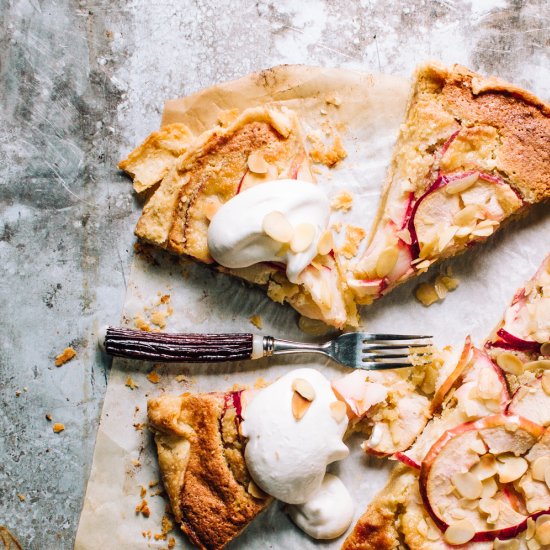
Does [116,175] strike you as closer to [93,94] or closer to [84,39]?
[93,94]

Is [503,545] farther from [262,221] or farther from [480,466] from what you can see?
[262,221]

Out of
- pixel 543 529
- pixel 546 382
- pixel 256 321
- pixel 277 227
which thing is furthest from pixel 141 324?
pixel 543 529

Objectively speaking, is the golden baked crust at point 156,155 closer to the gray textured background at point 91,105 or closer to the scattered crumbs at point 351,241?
the gray textured background at point 91,105

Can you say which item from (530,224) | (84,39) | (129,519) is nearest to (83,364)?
(129,519)

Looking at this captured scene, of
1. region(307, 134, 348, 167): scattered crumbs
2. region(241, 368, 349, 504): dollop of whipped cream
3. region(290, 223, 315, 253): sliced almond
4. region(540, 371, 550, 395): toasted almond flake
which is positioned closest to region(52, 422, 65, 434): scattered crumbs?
region(241, 368, 349, 504): dollop of whipped cream

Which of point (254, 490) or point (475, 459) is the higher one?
point (475, 459)

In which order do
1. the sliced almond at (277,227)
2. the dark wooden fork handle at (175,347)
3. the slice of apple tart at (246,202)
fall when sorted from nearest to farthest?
the sliced almond at (277,227)
the slice of apple tart at (246,202)
the dark wooden fork handle at (175,347)

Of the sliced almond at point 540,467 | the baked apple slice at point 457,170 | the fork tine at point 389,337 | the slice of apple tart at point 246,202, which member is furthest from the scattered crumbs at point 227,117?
the sliced almond at point 540,467

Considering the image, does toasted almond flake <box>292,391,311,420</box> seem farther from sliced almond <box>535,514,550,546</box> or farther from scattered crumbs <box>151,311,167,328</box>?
sliced almond <box>535,514,550,546</box>
